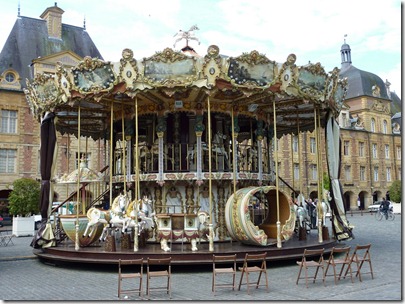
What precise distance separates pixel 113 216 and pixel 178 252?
7.27ft

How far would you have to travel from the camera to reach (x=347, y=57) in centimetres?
6000

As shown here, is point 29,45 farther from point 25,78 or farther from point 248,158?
point 248,158

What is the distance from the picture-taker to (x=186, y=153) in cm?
1573

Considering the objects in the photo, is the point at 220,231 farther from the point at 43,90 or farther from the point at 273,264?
the point at 43,90

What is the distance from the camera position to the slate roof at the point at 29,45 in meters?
37.2

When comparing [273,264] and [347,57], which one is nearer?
[273,264]

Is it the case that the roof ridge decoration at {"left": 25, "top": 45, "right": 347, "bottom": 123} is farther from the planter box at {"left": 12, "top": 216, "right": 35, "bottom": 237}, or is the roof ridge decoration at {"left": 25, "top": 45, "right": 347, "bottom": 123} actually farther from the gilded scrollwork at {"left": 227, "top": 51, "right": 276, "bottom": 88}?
the planter box at {"left": 12, "top": 216, "right": 35, "bottom": 237}

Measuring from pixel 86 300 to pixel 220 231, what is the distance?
23.1 ft

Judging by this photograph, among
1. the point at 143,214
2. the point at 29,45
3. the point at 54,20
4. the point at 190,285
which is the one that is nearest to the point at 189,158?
the point at 143,214

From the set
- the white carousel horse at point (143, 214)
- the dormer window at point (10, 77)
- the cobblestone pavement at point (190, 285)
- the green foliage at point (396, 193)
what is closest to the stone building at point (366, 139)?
the green foliage at point (396, 193)

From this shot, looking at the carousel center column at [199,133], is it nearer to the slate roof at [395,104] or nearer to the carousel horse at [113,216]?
the carousel horse at [113,216]

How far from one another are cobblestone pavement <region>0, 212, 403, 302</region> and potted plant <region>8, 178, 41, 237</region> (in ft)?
38.7

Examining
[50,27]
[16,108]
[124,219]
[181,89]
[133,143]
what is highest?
[50,27]

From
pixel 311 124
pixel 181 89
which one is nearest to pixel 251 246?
pixel 181 89
